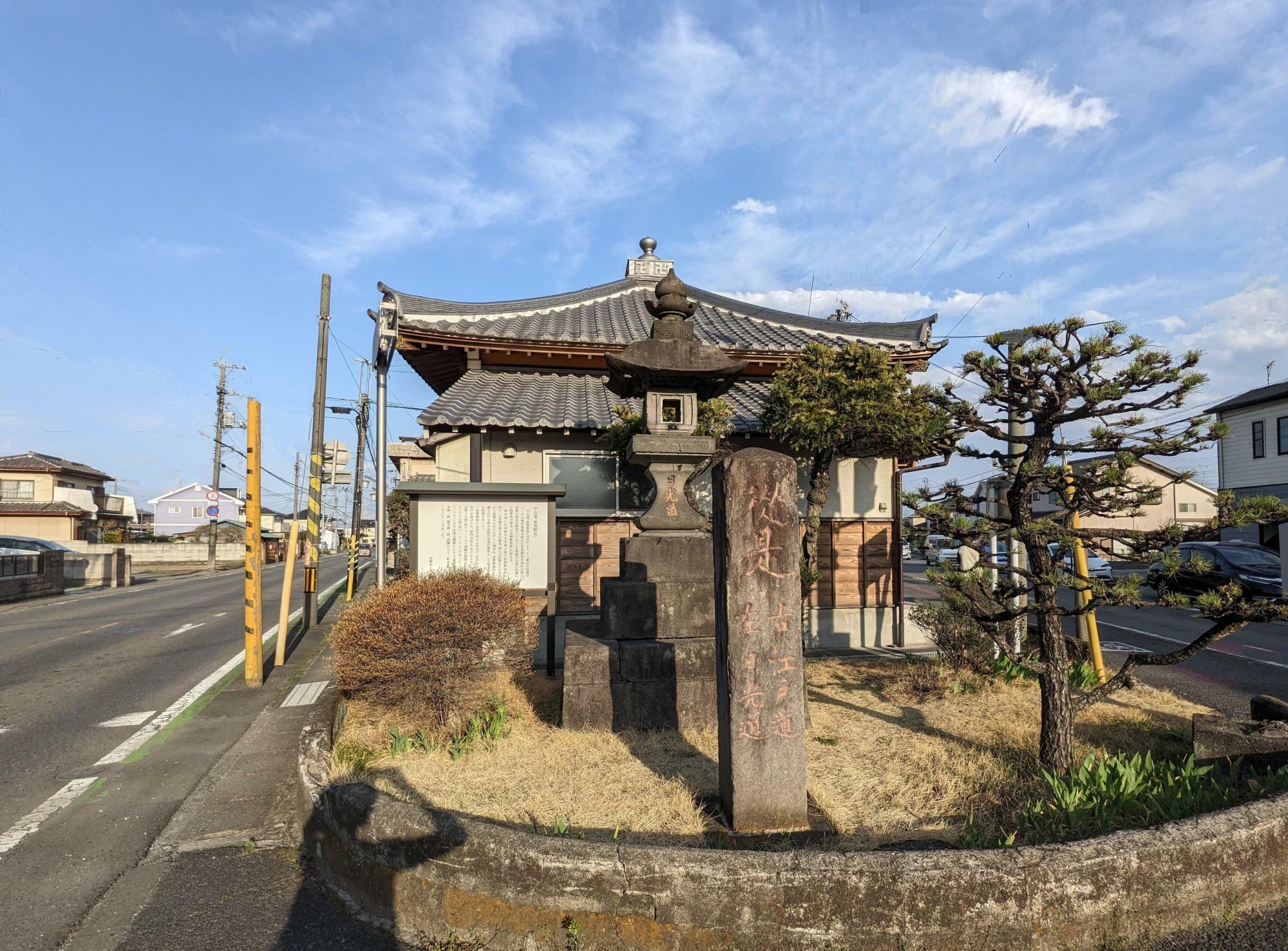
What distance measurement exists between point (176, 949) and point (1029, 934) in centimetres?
394

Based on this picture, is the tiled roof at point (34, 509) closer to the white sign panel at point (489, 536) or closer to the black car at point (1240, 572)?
the white sign panel at point (489, 536)

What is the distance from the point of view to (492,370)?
11.9 m

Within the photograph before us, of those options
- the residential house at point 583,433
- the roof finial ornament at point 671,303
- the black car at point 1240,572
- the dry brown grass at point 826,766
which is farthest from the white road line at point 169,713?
the black car at point 1240,572

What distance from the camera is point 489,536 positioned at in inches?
313

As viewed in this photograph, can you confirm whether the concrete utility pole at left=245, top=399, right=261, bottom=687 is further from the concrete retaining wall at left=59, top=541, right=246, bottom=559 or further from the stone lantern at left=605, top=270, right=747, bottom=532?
the concrete retaining wall at left=59, top=541, right=246, bottom=559

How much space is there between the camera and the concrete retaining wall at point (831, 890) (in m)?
2.83

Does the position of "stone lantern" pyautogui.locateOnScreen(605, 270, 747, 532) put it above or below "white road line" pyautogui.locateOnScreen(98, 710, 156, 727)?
above

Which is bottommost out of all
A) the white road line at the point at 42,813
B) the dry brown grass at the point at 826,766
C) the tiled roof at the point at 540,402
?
the white road line at the point at 42,813

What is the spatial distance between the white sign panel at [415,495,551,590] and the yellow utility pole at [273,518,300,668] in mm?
3642

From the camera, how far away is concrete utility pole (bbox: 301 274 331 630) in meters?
11.9

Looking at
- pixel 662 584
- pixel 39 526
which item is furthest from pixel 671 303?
pixel 39 526

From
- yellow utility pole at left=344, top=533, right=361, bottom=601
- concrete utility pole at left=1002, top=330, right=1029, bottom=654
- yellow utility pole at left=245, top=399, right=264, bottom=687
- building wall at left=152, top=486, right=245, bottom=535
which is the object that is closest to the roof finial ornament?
concrete utility pole at left=1002, top=330, right=1029, bottom=654

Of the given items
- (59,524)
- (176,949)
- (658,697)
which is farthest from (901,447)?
(59,524)

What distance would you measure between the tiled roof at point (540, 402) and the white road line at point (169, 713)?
433 cm
